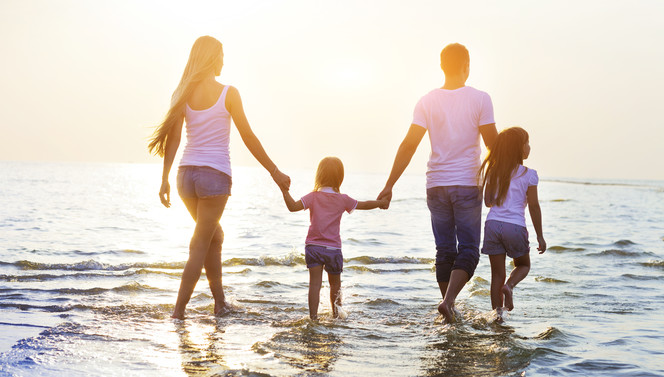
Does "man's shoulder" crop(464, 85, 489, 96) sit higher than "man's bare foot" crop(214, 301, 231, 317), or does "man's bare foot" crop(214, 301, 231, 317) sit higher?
"man's shoulder" crop(464, 85, 489, 96)

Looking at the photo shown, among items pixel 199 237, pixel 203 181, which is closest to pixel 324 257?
pixel 199 237

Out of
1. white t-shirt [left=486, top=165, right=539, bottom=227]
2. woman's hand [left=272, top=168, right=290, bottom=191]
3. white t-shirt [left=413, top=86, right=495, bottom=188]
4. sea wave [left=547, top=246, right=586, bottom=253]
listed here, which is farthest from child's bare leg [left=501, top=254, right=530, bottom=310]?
sea wave [left=547, top=246, right=586, bottom=253]

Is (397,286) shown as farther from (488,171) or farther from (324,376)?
(324,376)

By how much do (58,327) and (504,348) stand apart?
3197 millimetres

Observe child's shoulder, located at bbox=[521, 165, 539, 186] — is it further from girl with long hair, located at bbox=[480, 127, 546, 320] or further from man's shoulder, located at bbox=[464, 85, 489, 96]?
man's shoulder, located at bbox=[464, 85, 489, 96]

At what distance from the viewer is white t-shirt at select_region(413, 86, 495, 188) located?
206 inches

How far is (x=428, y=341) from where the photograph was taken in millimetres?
4809

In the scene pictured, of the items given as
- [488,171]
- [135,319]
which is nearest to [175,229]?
[135,319]

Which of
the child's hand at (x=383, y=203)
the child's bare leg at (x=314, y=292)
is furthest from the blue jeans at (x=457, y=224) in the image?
the child's bare leg at (x=314, y=292)

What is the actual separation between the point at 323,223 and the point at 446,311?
1.25 m

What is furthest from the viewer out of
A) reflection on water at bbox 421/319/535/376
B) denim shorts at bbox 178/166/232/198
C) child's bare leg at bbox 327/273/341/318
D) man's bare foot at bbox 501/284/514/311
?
child's bare leg at bbox 327/273/341/318

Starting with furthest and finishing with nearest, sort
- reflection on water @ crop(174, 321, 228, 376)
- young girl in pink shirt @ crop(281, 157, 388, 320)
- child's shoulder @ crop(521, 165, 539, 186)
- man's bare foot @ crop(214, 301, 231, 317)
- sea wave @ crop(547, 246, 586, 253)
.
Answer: sea wave @ crop(547, 246, 586, 253), man's bare foot @ crop(214, 301, 231, 317), young girl in pink shirt @ crop(281, 157, 388, 320), child's shoulder @ crop(521, 165, 539, 186), reflection on water @ crop(174, 321, 228, 376)

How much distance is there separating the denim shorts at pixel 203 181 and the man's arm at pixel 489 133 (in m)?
2.10

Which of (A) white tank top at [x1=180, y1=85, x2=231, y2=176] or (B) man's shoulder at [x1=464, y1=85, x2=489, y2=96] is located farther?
(B) man's shoulder at [x1=464, y1=85, x2=489, y2=96]
